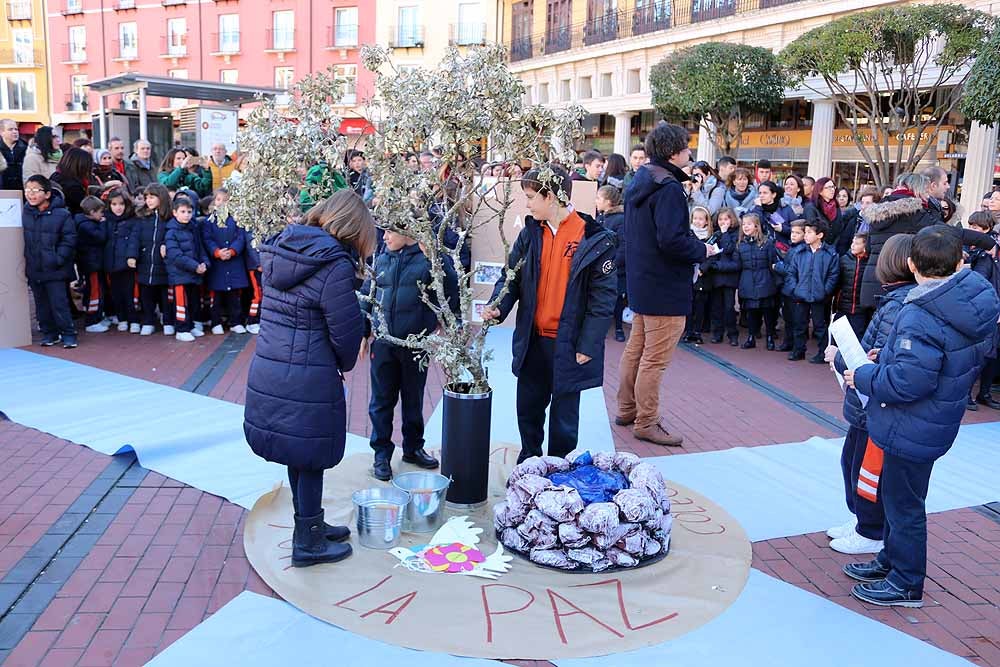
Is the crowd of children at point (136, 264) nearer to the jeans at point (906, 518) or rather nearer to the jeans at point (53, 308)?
the jeans at point (53, 308)

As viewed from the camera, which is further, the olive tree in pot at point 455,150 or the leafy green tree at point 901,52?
the leafy green tree at point 901,52

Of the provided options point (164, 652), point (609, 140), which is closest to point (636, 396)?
point (164, 652)

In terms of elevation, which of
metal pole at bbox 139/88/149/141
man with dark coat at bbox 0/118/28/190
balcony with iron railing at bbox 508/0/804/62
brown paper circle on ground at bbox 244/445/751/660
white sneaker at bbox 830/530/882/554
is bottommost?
brown paper circle on ground at bbox 244/445/751/660

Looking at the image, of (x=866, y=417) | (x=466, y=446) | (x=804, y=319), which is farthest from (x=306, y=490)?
(x=804, y=319)

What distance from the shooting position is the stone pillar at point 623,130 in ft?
96.5

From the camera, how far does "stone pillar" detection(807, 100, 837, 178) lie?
2111 cm

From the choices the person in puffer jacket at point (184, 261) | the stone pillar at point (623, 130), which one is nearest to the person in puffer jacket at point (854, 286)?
the person in puffer jacket at point (184, 261)

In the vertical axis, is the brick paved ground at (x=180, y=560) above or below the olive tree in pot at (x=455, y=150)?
below

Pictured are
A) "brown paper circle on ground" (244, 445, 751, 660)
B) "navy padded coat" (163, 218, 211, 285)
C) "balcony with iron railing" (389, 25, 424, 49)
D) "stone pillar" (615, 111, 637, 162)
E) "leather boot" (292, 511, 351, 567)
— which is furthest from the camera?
"balcony with iron railing" (389, 25, 424, 49)

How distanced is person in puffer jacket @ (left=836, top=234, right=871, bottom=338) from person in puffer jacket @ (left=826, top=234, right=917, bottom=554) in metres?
3.83

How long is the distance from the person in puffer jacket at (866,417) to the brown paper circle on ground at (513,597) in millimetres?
577

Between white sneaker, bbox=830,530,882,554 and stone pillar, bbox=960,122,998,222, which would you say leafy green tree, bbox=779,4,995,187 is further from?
white sneaker, bbox=830,530,882,554

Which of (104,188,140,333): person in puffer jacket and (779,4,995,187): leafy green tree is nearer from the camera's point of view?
(104,188,140,333): person in puffer jacket

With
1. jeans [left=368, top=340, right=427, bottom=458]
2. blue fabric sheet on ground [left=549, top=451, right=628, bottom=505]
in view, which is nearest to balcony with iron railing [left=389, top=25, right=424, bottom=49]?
jeans [left=368, top=340, right=427, bottom=458]
